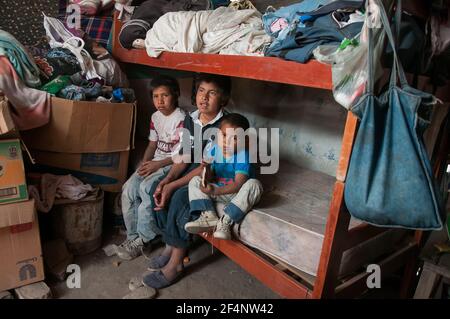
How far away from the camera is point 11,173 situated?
1.30m

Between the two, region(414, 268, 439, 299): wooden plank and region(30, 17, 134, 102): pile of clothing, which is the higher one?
region(30, 17, 134, 102): pile of clothing

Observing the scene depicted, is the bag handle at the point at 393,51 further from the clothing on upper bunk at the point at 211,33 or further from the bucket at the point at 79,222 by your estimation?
the bucket at the point at 79,222

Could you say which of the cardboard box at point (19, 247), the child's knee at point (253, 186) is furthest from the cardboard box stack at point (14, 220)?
the child's knee at point (253, 186)

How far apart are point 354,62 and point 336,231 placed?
484 mm

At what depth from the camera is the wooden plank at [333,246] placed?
92 centimetres

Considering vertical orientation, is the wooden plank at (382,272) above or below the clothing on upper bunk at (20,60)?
below

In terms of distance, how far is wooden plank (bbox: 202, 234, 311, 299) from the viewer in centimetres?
106

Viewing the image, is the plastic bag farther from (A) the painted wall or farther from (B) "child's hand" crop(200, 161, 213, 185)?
(A) the painted wall

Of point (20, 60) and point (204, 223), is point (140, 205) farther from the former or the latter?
point (20, 60)
